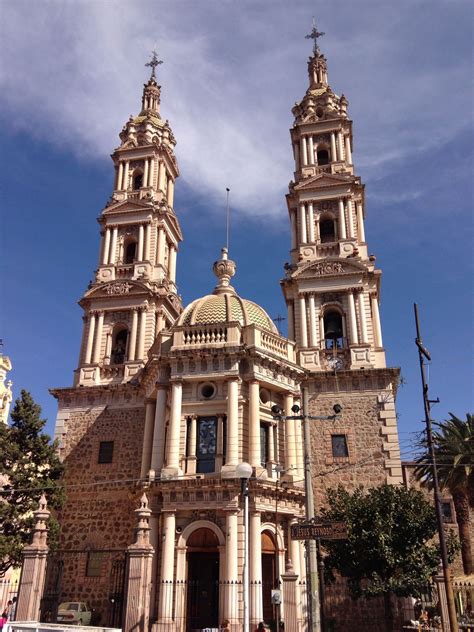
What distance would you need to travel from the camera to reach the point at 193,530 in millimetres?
23328

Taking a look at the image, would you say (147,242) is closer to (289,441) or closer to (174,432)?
(174,432)

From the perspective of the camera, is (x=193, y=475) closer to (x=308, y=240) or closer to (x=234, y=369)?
(x=234, y=369)

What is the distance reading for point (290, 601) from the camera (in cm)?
1761

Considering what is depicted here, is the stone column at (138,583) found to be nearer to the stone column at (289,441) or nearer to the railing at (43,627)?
the railing at (43,627)

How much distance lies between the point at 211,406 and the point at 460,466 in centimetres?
1353

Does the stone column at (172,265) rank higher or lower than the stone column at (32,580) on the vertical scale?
higher

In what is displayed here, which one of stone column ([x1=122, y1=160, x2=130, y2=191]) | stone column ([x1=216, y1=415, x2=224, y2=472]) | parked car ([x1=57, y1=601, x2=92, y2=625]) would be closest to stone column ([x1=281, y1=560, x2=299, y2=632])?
stone column ([x1=216, y1=415, x2=224, y2=472])

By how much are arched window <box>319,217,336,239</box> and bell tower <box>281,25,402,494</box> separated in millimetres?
66

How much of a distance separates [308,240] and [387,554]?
18.6 metres

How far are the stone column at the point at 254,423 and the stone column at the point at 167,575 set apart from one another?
405 centimetres

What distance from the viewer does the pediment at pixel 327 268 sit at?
32.3m

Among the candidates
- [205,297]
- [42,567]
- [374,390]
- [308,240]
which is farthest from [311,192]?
[42,567]

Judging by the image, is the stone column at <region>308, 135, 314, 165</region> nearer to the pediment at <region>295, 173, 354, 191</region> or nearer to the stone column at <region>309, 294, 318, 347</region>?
the pediment at <region>295, 173, 354, 191</region>

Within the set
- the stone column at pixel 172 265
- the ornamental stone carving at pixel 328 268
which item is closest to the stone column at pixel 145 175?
the stone column at pixel 172 265
